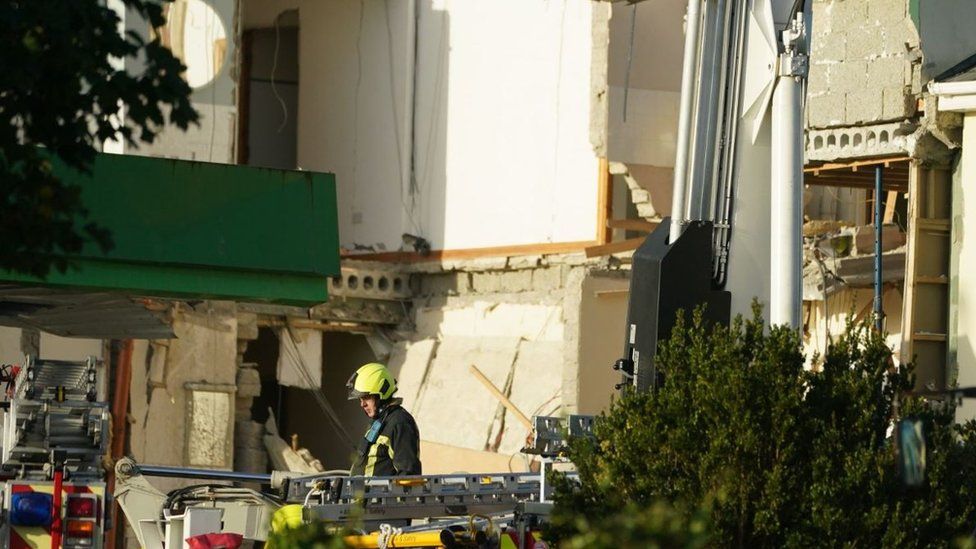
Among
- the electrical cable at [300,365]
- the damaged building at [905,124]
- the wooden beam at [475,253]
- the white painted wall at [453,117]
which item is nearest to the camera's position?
the damaged building at [905,124]

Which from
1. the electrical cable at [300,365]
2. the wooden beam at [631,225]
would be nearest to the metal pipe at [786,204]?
the wooden beam at [631,225]

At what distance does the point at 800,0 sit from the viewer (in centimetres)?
1173

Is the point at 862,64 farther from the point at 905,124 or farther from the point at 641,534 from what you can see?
the point at 641,534

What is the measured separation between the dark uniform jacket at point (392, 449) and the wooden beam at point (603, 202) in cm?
989

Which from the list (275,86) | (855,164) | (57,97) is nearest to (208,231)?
(57,97)

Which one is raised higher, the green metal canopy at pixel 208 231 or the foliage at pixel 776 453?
the green metal canopy at pixel 208 231

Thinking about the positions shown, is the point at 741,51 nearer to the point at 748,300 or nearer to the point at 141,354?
the point at 748,300

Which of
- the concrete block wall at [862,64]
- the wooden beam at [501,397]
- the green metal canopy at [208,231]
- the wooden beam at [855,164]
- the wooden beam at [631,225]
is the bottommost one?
the wooden beam at [501,397]

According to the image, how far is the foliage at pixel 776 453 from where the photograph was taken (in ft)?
30.5

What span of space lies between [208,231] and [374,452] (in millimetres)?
1750

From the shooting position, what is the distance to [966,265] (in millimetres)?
15617

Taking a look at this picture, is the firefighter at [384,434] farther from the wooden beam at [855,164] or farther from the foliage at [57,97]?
the wooden beam at [855,164]

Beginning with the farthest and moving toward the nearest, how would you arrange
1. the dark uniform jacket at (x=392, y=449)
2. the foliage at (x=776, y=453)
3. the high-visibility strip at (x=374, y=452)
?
the high-visibility strip at (x=374, y=452) → the dark uniform jacket at (x=392, y=449) → the foliage at (x=776, y=453)

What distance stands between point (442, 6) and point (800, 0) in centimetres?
1256
